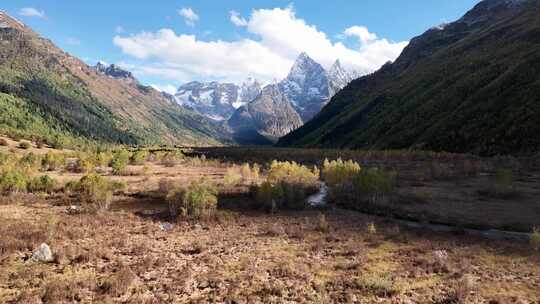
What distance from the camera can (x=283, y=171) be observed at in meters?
68.6

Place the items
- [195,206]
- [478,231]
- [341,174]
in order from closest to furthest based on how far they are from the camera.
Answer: [478,231] → [195,206] → [341,174]

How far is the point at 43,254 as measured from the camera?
83.7 ft

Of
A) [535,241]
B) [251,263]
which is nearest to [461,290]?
[251,263]

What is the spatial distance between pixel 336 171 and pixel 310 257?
122 feet

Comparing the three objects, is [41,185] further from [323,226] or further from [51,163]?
[51,163]

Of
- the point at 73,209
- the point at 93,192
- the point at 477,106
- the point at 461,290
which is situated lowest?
the point at 461,290

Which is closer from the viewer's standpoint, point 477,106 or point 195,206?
point 195,206

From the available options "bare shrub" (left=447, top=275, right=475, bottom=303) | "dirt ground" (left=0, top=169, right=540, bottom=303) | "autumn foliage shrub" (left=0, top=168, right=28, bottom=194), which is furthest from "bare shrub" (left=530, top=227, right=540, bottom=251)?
"autumn foliage shrub" (left=0, top=168, right=28, bottom=194)

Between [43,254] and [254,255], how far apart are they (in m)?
14.0

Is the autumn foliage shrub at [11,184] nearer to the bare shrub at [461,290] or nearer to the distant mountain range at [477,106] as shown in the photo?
the bare shrub at [461,290]

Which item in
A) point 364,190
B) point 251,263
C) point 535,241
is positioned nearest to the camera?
point 251,263

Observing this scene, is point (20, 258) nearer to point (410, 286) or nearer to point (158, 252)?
point (158, 252)

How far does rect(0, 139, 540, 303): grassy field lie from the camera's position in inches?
829

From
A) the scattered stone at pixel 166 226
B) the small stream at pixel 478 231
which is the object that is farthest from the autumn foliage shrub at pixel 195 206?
the small stream at pixel 478 231
